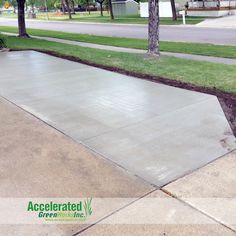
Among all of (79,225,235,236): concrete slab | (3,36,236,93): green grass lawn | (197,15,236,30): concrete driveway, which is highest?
(197,15,236,30): concrete driveway

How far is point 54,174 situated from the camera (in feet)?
13.5

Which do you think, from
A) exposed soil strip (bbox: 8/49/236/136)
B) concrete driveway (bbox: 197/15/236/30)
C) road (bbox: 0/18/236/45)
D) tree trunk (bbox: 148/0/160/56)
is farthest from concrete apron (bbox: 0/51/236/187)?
concrete driveway (bbox: 197/15/236/30)

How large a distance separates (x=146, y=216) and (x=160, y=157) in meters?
1.26

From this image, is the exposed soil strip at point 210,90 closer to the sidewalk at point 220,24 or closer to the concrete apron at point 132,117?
the concrete apron at point 132,117

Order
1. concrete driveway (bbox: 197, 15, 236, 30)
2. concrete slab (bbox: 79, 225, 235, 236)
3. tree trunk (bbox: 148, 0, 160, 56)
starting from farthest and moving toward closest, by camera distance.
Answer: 1. concrete driveway (bbox: 197, 15, 236, 30)
2. tree trunk (bbox: 148, 0, 160, 56)
3. concrete slab (bbox: 79, 225, 235, 236)

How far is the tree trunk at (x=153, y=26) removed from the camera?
11.5 meters

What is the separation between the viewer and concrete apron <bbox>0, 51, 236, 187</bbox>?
14.6ft

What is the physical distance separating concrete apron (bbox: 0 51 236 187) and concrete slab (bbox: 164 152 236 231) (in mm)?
149

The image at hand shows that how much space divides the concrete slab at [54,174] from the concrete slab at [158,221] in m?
0.14

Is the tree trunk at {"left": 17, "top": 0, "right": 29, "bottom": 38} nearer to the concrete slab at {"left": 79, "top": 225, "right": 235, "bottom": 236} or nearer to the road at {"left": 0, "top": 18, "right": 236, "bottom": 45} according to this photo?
the road at {"left": 0, "top": 18, "right": 236, "bottom": 45}

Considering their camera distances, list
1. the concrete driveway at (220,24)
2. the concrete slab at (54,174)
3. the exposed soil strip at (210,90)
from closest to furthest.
Result: the concrete slab at (54,174) < the exposed soil strip at (210,90) < the concrete driveway at (220,24)

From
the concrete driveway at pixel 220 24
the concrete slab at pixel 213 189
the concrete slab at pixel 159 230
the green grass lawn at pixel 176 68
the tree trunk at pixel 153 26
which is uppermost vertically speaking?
the concrete driveway at pixel 220 24

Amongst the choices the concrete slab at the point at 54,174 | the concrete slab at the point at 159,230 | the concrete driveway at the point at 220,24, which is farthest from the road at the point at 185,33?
the concrete slab at the point at 159,230

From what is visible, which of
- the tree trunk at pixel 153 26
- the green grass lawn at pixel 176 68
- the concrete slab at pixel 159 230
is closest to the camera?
the concrete slab at pixel 159 230
